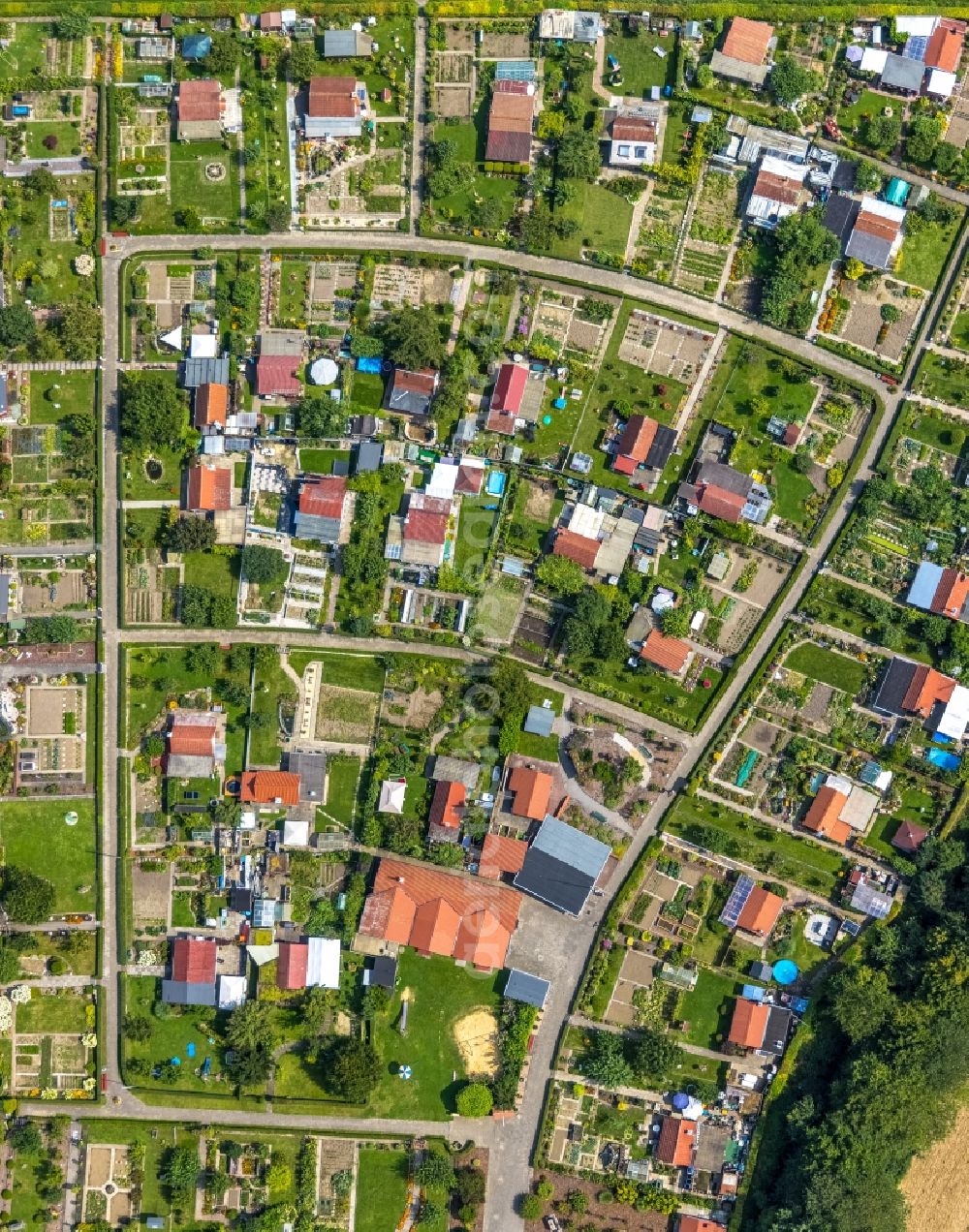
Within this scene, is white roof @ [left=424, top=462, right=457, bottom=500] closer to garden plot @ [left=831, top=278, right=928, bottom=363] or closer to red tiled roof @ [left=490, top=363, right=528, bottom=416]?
red tiled roof @ [left=490, top=363, right=528, bottom=416]

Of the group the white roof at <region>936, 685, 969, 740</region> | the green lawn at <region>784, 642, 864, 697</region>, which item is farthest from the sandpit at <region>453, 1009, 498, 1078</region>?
the white roof at <region>936, 685, 969, 740</region>

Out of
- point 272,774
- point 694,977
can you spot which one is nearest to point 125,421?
point 272,774

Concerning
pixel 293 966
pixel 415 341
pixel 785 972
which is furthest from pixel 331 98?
pixel 785 972

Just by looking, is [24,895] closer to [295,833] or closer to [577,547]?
[295,833]

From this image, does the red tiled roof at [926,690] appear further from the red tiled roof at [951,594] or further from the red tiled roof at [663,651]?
the red tiled roof at [663,651]

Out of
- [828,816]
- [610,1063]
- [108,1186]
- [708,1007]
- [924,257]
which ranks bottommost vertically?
[108,1186]

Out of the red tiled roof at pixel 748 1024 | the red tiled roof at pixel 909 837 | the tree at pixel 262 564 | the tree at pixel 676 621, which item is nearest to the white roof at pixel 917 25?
the tree at pixel 676 621

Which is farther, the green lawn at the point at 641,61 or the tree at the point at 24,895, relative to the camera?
the green lawn at the point at 641,61
